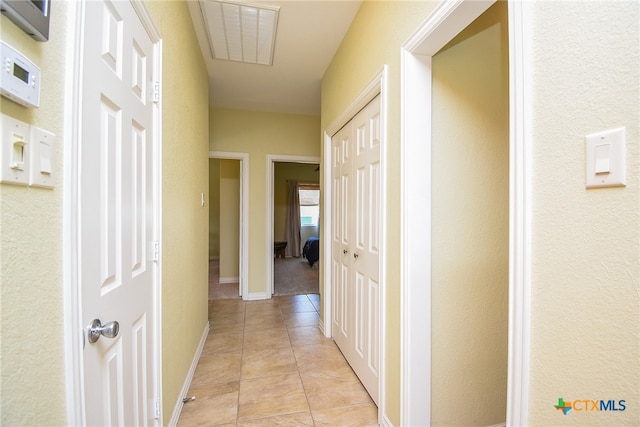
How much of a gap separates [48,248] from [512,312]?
1.22 meters

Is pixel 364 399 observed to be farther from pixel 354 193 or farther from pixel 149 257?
pixel 149 257

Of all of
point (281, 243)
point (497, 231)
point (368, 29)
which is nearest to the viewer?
point (497, 231)

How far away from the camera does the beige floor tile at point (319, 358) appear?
2.18 m

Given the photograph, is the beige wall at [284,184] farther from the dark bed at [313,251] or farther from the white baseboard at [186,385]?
the white baseboard at [186,385]

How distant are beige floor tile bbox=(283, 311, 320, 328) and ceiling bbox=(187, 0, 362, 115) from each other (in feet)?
9.14

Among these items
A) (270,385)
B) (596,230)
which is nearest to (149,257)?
(270,385)

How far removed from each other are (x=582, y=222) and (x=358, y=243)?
1481 millimetres

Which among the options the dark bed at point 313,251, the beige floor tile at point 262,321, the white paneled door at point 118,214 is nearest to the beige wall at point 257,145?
the beige floor tile at point 262,321

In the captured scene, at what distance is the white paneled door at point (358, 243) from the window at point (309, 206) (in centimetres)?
581

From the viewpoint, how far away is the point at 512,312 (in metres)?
0.77

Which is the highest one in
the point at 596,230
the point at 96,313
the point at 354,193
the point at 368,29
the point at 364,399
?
the point at 368,29

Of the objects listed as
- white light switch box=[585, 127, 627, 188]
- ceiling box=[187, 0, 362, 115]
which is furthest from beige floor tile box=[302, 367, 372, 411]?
ceiling box=[187, 0, 362, 115]

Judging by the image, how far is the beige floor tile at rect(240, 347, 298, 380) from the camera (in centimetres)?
210

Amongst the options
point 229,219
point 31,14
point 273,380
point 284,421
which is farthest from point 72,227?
point 229,219
